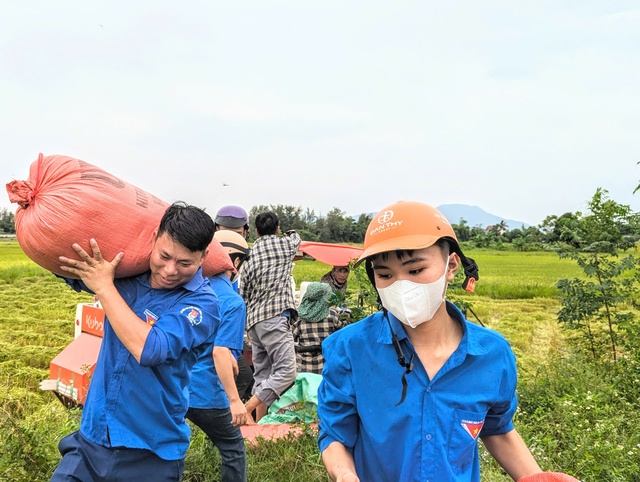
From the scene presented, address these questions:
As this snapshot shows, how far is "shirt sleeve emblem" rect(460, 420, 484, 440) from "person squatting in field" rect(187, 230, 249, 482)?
71.0 inches

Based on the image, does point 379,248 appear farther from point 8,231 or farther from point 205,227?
point 8,231

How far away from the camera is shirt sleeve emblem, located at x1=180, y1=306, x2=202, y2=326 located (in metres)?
2.03

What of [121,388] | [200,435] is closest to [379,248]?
[121,388]

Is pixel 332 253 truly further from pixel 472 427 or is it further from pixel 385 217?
pixel 472 427

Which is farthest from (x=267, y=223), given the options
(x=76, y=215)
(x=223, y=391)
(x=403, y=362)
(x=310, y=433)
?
(x=403, y=362)

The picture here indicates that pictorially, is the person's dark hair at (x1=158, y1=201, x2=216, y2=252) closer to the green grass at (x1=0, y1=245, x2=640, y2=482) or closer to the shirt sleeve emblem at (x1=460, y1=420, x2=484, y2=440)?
the shirt sleeve emblem at (x1=460, y1=420, x2=484, y2=440)

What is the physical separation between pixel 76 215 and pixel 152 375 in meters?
0.63

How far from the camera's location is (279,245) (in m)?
4.71

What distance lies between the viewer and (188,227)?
79.2 inches

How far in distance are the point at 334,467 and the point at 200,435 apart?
101 inches

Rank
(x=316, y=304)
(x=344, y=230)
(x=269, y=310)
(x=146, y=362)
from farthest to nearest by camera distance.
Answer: (x=344, y=230)
(x=316, y=304)
(x=269, y=310)
(x=146, y=362)

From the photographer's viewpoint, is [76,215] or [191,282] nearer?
[76,215]

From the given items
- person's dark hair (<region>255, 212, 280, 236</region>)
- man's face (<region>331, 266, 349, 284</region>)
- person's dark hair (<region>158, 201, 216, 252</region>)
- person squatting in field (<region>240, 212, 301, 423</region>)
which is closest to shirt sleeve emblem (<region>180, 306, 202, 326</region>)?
person's dark hair (<region>158, 201, 216, 252</region>)

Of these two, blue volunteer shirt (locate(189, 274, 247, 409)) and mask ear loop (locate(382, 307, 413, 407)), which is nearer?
mask ear loop (locate(382, 307, 413, 407))
